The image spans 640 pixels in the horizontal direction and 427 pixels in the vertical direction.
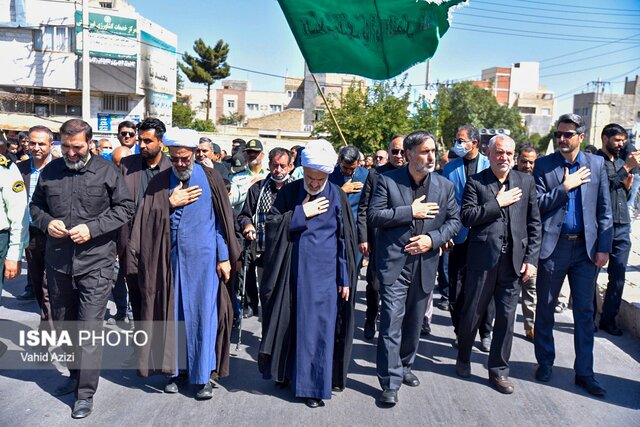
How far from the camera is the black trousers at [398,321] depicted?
179 inches

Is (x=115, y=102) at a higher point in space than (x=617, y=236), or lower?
higher

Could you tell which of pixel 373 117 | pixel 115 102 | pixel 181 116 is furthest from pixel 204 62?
pixel 373 117

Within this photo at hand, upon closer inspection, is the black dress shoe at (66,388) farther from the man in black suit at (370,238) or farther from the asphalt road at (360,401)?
the man in black suit at (370,238)

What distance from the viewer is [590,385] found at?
4.74 m

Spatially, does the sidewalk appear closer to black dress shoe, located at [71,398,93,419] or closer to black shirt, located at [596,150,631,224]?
black shirt, located at [596,150,631,224]

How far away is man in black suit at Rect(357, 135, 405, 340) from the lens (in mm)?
5789

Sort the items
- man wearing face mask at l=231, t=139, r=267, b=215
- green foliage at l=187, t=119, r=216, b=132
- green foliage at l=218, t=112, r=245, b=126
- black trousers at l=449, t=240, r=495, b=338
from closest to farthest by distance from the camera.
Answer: black trousers at l=449, t=240, r=495, b=338, man wearing face mask at l=231, t=139, r=267, b=215, green foliage at l=187, t=119, r=216, b=132, green foliage at l=218, t=112, r=245, b=126

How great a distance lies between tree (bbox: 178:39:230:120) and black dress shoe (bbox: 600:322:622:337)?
173ft

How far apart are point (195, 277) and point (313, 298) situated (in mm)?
927

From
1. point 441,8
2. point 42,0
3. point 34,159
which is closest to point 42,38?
point 42,0

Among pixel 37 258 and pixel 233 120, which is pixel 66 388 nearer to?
pixel 37 258

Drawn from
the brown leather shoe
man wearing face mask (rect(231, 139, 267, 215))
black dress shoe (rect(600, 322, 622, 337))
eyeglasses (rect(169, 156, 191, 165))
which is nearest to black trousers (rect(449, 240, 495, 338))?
the brown leather shoe

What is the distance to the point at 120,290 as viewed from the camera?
6.45 meters

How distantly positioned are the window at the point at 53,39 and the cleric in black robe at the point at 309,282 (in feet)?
118
